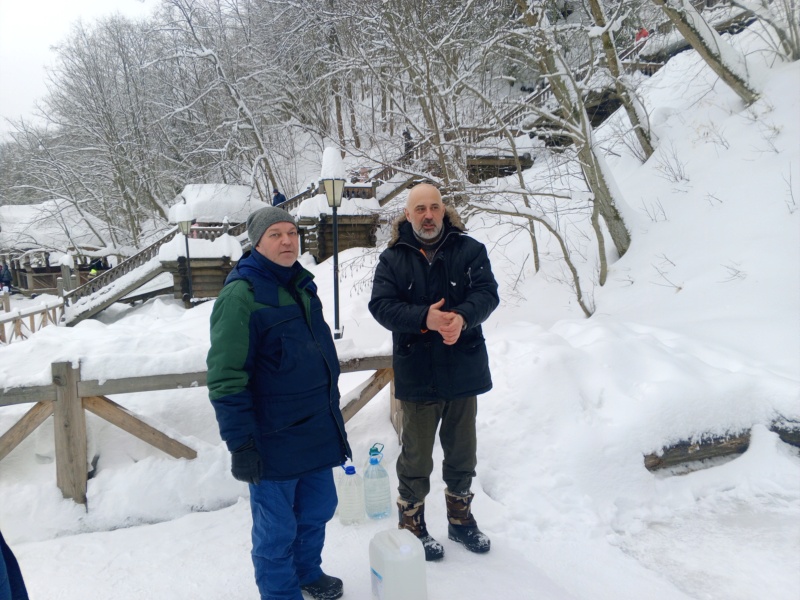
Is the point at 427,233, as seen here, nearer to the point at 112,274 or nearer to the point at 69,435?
the point at 69,435

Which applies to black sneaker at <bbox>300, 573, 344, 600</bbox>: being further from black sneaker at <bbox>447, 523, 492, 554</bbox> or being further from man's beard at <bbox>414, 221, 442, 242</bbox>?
man's beard at <bbox>414, 221, 442, 242</bbox>

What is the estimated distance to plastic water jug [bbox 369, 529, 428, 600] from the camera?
2.31 m

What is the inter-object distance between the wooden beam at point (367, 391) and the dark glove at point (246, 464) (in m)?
1.95

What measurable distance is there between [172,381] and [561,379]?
3027 millimetres

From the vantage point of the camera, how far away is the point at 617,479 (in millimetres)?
3551

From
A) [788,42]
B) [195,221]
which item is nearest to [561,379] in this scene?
[788,42]

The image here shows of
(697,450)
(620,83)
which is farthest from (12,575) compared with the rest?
(620,83)

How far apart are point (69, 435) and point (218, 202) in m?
21.3

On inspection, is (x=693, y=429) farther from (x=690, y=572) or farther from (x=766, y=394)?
(x=690, y=572)

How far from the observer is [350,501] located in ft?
11.1

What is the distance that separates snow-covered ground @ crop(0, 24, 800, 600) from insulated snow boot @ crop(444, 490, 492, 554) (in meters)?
0.06

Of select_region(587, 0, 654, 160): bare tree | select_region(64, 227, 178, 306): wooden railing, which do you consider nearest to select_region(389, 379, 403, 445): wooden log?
select_region(587, 0, 654, 160): bare tree

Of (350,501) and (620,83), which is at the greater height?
(620,83)

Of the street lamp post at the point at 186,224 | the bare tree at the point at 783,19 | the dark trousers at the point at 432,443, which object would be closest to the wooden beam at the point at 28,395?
the dark trousers at the point at 432,443
